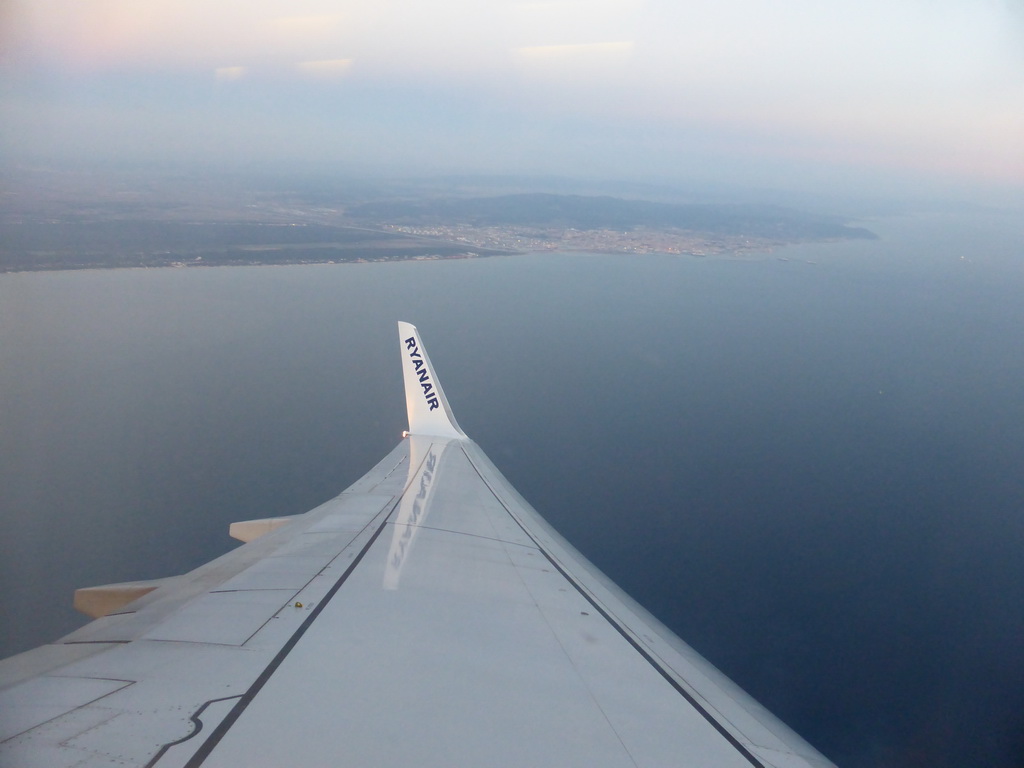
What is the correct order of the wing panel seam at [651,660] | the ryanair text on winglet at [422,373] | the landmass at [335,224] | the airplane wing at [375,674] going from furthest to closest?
the landmass at [335,224], the ryanair text on winglet at [422,373], the wing panel seam at [651,660], the airplane wing at [375,674]

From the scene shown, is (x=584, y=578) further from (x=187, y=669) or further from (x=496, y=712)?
(x=187, y=669)

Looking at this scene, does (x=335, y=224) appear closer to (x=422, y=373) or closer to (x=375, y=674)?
(x=422, y=373)

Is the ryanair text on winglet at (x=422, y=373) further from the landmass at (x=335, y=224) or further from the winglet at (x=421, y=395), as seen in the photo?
the landmass at (x=335, y=224)

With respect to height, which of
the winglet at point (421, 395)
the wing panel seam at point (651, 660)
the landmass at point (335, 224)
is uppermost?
the landmass at point (335, 224)

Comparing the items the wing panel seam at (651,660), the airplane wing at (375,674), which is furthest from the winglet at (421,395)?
the airplane wing at (375,674)

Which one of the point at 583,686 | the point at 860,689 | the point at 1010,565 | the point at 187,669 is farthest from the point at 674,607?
the point at 187,669

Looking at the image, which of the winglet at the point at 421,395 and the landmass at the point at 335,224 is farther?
the landmass at the point at 335,224

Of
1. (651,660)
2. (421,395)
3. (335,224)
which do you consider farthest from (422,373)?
(335,224)
